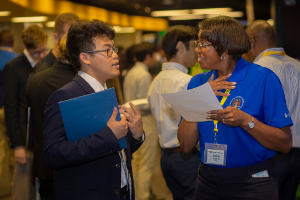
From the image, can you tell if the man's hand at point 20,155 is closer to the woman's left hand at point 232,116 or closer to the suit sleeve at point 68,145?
the suit sleeve at point 68,145

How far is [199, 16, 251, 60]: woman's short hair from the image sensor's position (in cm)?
169

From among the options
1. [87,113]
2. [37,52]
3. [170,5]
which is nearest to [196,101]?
[87,113]

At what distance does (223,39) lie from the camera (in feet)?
5.56

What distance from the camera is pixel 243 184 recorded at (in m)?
1.61

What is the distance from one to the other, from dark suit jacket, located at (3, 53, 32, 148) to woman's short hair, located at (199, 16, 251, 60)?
7.16 feet

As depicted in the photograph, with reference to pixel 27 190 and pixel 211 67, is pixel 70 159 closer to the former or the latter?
pixel 211 67

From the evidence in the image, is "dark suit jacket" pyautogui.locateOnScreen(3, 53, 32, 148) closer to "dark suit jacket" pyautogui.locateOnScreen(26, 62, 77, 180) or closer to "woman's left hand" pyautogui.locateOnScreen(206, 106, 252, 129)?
"dark suit jacket" pyautogui.locateOnScreen(26, 62, 77, 180)

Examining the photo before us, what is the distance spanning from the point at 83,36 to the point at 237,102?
92cm

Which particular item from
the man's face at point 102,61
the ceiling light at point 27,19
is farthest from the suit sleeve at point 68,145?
the ceiling light at point 27,19

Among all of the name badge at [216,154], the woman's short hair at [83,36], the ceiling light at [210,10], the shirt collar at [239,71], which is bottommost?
the name badge at [216,154]

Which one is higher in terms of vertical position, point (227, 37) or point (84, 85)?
point (227, 37)

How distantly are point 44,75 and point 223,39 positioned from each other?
1335 mm

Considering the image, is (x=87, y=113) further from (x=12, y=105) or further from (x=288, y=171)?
(x=12, y=105)

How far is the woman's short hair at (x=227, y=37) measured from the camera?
66.6 inches
